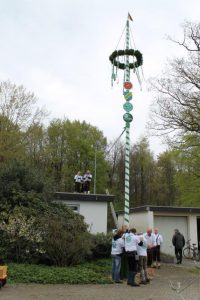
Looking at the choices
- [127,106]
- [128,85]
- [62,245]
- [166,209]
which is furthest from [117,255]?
[166,209]

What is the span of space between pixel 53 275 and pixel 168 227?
1417 cm

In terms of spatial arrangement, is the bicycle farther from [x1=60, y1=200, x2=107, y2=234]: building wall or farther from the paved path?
the paved path

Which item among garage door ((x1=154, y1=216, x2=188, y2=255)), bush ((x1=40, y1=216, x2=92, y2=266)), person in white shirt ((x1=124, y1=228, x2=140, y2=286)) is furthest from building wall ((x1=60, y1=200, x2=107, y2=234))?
person in white shirt ((x1=124, y1=228, x2=140, y2=286))

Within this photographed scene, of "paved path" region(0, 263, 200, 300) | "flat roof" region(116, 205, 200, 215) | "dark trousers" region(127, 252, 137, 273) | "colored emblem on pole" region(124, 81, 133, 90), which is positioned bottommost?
"paved path" region(0, 263, 200, 300)

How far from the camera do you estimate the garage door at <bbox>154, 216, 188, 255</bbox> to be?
81.8 feet

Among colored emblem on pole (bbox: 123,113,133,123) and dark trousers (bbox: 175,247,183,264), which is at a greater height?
colored emblem on pole (bbox: 123,113,133,123)

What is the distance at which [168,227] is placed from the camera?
25.1 meters

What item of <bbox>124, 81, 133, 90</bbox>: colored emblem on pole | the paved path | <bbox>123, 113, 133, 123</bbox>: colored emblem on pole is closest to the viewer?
the paved path

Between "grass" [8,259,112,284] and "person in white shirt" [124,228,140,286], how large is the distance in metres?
0.70

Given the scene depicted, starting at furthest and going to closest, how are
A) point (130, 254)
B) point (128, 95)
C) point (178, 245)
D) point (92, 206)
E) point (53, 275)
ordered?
point (92, 206), point (178, 245), point (128, 95), point (130, 254), point (53, 275)

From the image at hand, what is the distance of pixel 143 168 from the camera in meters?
48.1

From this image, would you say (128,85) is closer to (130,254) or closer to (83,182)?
(130,254)

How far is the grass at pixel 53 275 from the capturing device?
467 inches

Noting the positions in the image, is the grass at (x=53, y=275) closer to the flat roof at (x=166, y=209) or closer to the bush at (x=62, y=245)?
the bush at (x=62, y=245)
